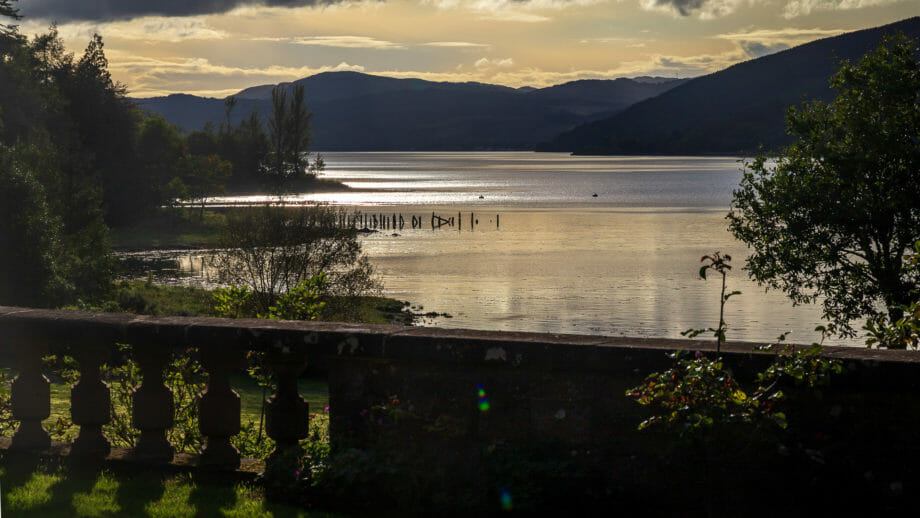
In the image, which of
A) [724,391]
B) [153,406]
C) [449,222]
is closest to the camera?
[724,391]

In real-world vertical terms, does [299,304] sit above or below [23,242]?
above

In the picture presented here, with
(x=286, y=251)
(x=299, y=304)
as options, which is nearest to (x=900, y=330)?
(x=299, y=304)

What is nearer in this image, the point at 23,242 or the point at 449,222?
the point at 23,242

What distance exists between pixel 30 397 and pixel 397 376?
2604 millimetres

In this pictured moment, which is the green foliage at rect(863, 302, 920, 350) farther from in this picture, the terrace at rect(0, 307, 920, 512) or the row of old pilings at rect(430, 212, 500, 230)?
the row of old pilings at rect(430, 212, 500, 230)

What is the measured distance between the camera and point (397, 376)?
191 inches

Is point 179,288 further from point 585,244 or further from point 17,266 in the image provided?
point 585,244

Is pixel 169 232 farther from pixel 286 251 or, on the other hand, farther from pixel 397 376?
pixel 397 376

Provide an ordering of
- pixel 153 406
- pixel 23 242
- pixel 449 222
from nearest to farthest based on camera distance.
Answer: pixel 153 406
pixel 23 242
pixel 449 222

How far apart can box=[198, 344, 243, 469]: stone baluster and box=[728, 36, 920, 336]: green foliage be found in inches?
1003

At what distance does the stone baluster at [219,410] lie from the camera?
5196 mm

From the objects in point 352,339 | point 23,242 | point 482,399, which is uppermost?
point 352,339

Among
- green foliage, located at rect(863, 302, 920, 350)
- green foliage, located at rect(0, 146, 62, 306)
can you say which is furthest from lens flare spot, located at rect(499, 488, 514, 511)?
green foliage, located at rect(0, 146, 62, 306)

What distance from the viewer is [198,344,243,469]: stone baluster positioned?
5.20 metres
